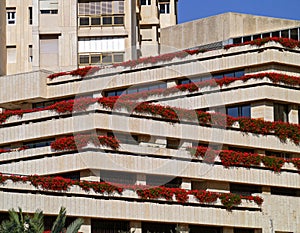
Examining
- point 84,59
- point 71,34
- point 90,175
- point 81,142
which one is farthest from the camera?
point 71,34

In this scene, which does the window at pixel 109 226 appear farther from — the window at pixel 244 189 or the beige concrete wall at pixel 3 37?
the beige concrete wall at pixel 3 37

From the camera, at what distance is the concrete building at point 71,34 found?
231ft

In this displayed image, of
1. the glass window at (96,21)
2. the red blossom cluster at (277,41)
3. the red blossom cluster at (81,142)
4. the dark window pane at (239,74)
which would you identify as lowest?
the red blossom cluster at (81,142)

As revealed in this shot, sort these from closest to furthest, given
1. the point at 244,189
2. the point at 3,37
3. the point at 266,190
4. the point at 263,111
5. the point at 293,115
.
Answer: the point at 244,189 < the point at 266,190 < the point at 263,111 < the point at 293,115 < the point at 3,37

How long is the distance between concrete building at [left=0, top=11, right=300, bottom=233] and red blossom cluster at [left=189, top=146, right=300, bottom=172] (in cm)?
6

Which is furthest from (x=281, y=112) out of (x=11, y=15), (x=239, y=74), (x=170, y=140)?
(x=11, y=15)

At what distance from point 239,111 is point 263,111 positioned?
1.65 metres

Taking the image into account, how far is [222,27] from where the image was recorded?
69000 millimetres

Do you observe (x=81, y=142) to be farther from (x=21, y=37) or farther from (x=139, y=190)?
(x=21, y=37)

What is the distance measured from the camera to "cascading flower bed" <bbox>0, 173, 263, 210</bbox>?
50625 millimetres

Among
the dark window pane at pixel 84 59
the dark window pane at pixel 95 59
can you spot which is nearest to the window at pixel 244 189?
the dark window pane at pixel 95 59

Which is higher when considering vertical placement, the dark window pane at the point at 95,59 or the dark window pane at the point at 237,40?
the dark window pane at the point at 237,40

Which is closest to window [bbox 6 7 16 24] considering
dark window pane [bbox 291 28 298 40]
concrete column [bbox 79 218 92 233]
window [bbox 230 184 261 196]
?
dark window pane [bbox 291 28 298 40]

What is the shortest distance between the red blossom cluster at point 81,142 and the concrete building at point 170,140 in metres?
0.06
